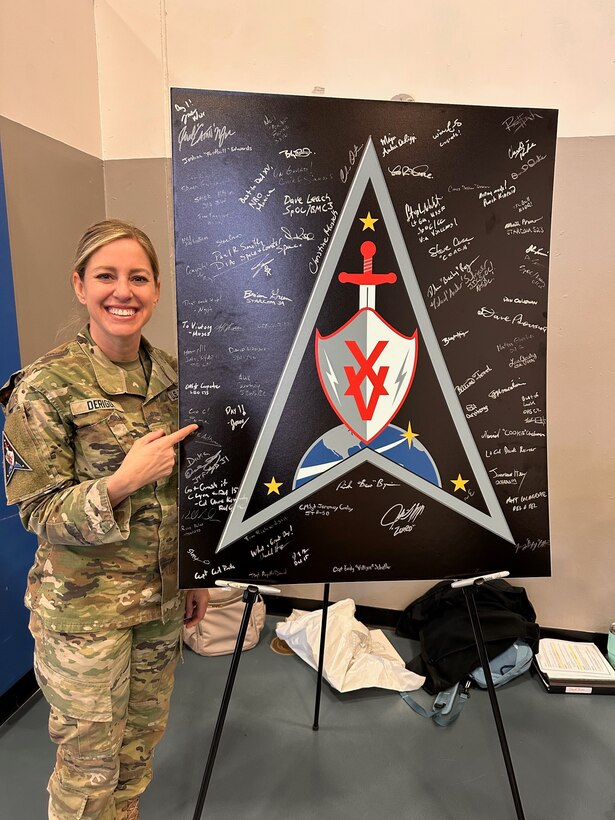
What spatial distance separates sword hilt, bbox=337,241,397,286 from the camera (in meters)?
1.34

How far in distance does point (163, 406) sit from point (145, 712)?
0.81 meters

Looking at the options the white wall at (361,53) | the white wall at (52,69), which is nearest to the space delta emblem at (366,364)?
the white wall at (361,53)

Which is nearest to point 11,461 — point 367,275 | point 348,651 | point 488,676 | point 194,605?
point 194,605

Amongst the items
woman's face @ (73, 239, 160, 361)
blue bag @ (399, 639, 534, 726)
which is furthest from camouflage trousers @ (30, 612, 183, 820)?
blue bag @ (399, 639, 534, 726)

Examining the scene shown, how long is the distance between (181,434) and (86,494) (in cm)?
25

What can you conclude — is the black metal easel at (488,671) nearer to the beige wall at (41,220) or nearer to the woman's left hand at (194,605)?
the woman's left hand at (194,605)

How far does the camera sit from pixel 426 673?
228 centimetres

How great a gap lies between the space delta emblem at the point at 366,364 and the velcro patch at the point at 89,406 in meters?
0.52

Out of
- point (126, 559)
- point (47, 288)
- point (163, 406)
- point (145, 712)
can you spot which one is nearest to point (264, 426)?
point (163, 406)

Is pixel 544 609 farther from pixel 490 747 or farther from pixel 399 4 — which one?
pixel 399 4

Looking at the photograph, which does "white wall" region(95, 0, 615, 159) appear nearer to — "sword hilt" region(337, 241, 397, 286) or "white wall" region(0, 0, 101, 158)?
"white wall" region(0, 0, 101, 158)

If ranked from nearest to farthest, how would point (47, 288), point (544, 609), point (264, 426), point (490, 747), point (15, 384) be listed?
point (15, 384), point (264, 426), point (490, 747), point (47, 288), point (544, 609)

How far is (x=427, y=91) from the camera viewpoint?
2320 mm

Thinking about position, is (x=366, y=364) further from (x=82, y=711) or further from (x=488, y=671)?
(x=82, y=711)
